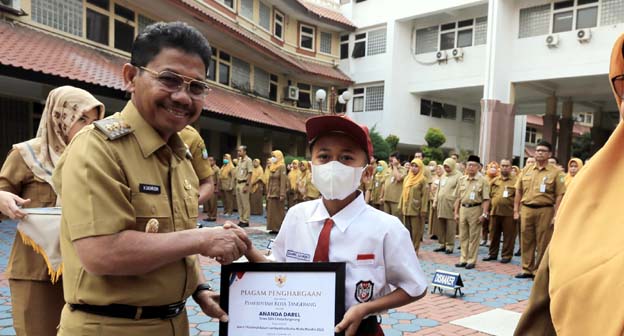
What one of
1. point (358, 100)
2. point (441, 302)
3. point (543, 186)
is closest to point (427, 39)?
point (358, 100)

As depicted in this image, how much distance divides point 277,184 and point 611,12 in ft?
49.4

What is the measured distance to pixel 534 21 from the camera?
18812 mm

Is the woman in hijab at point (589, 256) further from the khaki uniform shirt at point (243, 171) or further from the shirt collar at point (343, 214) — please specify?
the khaki uniform shirt at point (243, 171)

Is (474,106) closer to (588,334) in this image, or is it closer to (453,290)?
(453,290)

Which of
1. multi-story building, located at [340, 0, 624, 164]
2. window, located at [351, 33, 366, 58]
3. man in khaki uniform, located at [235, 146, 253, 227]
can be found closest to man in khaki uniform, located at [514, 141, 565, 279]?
man in khaki uniform, located at [235, 146, 253, 227]

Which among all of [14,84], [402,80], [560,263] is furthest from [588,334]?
[402,80]

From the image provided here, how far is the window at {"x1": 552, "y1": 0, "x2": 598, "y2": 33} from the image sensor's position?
56.8ft

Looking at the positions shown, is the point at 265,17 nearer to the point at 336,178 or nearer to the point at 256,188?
the point at 256,188

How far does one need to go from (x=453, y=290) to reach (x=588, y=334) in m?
4.87

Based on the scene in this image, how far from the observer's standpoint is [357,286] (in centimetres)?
172

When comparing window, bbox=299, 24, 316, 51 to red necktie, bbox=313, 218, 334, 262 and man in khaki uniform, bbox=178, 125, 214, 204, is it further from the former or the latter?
red necktie, bbox=313, 218, 334, 262

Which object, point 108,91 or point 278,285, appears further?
Result: point 108,91

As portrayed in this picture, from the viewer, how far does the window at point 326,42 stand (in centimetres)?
2502

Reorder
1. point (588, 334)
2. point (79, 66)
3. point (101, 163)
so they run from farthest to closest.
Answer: point (79, 66)
point (101, 163)
point (588, 334)
